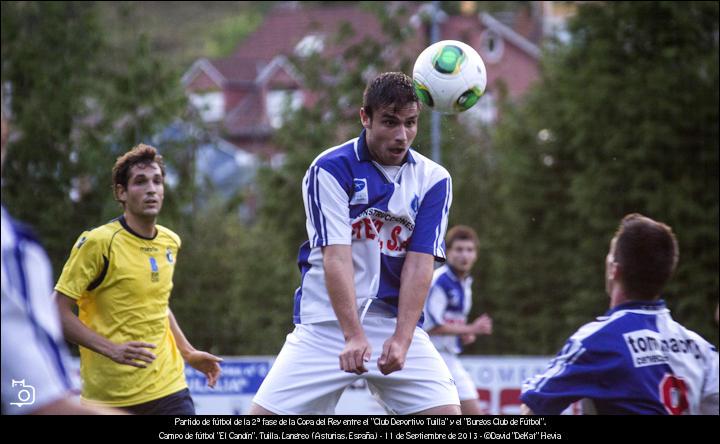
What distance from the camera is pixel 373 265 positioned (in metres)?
4.90

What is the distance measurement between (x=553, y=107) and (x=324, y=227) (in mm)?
14552

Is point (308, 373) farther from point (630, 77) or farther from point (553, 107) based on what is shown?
point (553, 107)

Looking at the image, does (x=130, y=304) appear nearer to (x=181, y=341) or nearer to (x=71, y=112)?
(x=181, y=341)

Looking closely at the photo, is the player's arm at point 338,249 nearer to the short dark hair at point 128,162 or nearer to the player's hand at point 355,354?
the player's hand at point 355,354

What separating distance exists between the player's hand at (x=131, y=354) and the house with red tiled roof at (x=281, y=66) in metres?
9.36

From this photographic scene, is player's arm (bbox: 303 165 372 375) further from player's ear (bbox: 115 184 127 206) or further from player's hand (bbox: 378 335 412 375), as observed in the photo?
player's ear (bbox: 115 184 127 206)

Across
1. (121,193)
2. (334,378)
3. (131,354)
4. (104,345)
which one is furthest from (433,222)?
(121,193)

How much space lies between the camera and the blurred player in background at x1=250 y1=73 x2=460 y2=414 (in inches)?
187

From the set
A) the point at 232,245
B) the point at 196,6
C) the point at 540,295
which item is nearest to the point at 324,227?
the point at 196,6

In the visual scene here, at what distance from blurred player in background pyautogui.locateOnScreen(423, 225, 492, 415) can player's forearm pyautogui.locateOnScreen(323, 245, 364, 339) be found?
16.6 ft

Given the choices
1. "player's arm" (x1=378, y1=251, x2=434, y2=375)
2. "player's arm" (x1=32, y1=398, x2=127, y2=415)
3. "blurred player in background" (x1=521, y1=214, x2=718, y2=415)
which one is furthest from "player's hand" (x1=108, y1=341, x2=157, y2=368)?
"player's arm" (x1=32, y1=398, x2=127, y2=415)

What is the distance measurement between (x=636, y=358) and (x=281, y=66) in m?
16.6

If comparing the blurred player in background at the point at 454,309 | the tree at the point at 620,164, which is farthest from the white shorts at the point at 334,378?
the tree at the point at 620,164
